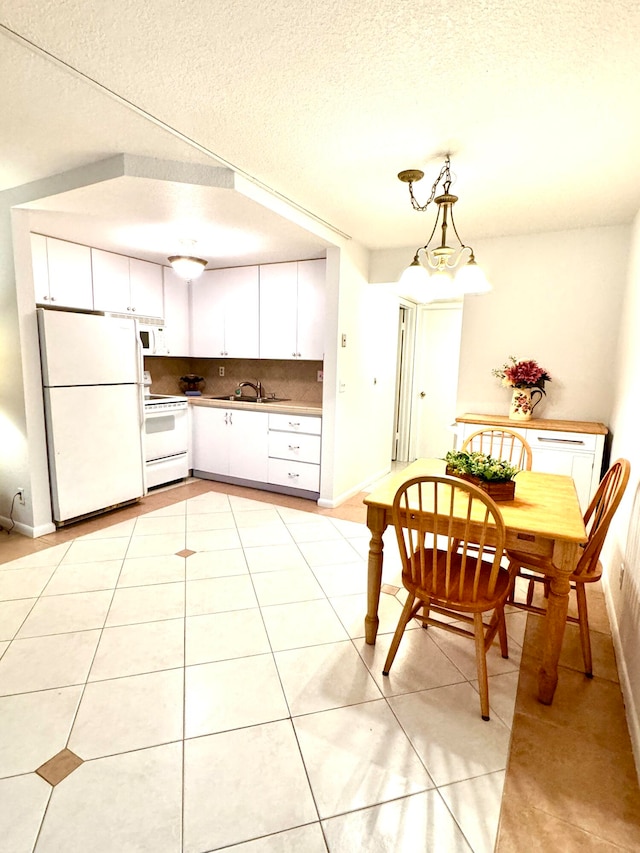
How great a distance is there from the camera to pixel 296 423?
4.14 m

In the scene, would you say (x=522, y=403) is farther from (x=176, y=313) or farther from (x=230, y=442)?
(x=176, y=313)

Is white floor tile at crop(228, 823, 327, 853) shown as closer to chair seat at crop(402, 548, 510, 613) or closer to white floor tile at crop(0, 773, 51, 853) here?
white floor tile at crop(0, 773, 51, 853)

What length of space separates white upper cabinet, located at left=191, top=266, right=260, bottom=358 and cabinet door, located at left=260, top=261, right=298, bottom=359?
11 cm

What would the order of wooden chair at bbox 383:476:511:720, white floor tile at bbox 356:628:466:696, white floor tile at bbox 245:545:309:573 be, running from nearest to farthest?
wooden chair at bbox 383:476:511:720, white floor tile at bbox 356:628:466:696, white floor tile at bbox 245:545:309:573

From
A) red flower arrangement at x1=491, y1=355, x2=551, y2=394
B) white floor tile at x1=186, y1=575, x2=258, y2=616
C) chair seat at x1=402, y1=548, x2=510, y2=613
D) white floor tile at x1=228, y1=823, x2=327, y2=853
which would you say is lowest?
white floor tile at x1=228, y1=823, x2=327, y2=853

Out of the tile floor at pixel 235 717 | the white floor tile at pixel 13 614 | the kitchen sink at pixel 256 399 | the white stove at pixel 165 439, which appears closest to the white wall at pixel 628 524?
the tile floor at pixel 235 717

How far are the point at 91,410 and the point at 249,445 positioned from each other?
1514mm

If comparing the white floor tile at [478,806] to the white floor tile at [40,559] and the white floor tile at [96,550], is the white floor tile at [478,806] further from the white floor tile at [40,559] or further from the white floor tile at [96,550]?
the white floor tile at [40,559]

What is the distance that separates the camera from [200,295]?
493cm

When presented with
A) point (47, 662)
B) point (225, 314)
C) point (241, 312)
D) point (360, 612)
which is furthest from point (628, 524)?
point (225, 314)

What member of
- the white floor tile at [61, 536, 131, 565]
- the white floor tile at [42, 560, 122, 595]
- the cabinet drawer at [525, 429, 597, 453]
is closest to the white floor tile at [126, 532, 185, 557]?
the white floor tile at [61, 536, 131, 565]

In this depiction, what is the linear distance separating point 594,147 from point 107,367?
3534mm

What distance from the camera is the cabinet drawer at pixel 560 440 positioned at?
3164 millimetres

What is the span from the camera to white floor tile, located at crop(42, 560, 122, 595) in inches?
99.3
